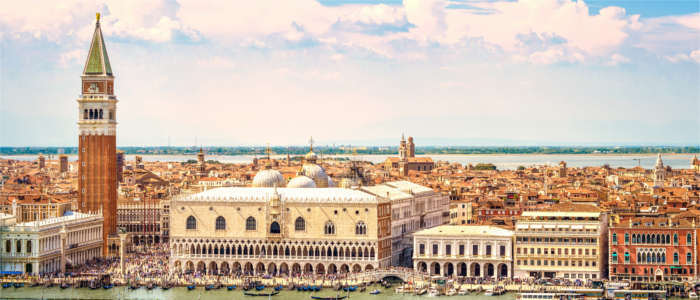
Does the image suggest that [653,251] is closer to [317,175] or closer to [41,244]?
[317,175]

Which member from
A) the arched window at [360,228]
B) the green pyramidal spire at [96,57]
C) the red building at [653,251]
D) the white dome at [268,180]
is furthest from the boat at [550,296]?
the green pyramidal spire at [96,57]

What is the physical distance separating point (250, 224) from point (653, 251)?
20.0 metres

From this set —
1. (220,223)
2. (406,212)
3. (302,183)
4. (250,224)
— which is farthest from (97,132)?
(406,212)

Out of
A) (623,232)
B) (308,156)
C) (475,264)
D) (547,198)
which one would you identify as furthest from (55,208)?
(547,198)

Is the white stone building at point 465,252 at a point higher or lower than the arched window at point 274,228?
lower

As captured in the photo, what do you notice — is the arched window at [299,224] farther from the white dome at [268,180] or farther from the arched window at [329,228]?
the white dome at [268,180]

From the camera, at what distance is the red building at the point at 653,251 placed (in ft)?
190

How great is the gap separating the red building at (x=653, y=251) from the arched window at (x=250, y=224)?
17.8m

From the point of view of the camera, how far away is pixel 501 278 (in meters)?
59.6

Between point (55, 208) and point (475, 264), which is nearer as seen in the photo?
point (475, 264)

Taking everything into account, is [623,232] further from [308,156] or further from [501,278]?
[308,156]

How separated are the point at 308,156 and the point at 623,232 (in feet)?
72.0

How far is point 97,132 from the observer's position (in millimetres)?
72438

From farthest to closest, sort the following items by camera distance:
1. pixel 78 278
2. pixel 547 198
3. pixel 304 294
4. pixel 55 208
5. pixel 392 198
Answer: pixel 547 198 < pixel 55 208 < pixel 392 198 < pixel 78 278 < pixel 304 294
